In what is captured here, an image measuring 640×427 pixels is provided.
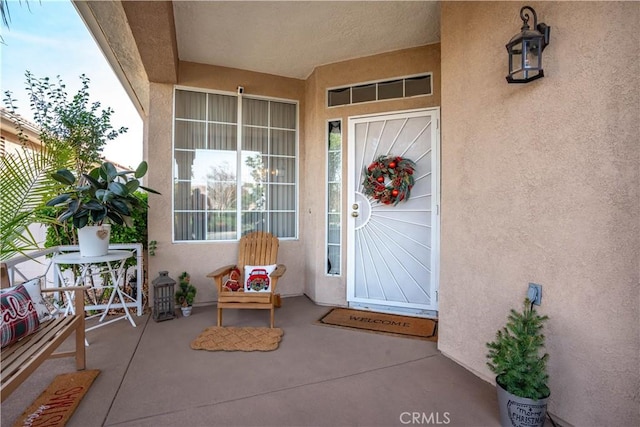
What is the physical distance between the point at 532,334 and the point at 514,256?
0.50 m

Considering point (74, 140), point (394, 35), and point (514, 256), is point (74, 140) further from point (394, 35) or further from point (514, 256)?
point (514, 256)

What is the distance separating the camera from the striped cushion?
1.86 m

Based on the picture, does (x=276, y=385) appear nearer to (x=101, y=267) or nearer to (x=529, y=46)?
(x=529, y=46)

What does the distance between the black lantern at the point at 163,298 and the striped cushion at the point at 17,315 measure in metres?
1.41

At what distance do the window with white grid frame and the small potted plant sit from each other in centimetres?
52

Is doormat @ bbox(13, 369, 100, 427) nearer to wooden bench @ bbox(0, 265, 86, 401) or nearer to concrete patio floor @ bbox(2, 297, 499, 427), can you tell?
A: concrete patio floor @ bbox(2, 297, 499, 427)

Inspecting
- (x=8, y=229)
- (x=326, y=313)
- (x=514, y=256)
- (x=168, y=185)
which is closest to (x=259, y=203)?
(x=168, y=185)

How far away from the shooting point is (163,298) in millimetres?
3531

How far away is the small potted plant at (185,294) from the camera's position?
12.1 ft

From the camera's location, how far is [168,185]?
394 cm

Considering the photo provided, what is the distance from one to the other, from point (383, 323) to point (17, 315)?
9.79 ft
